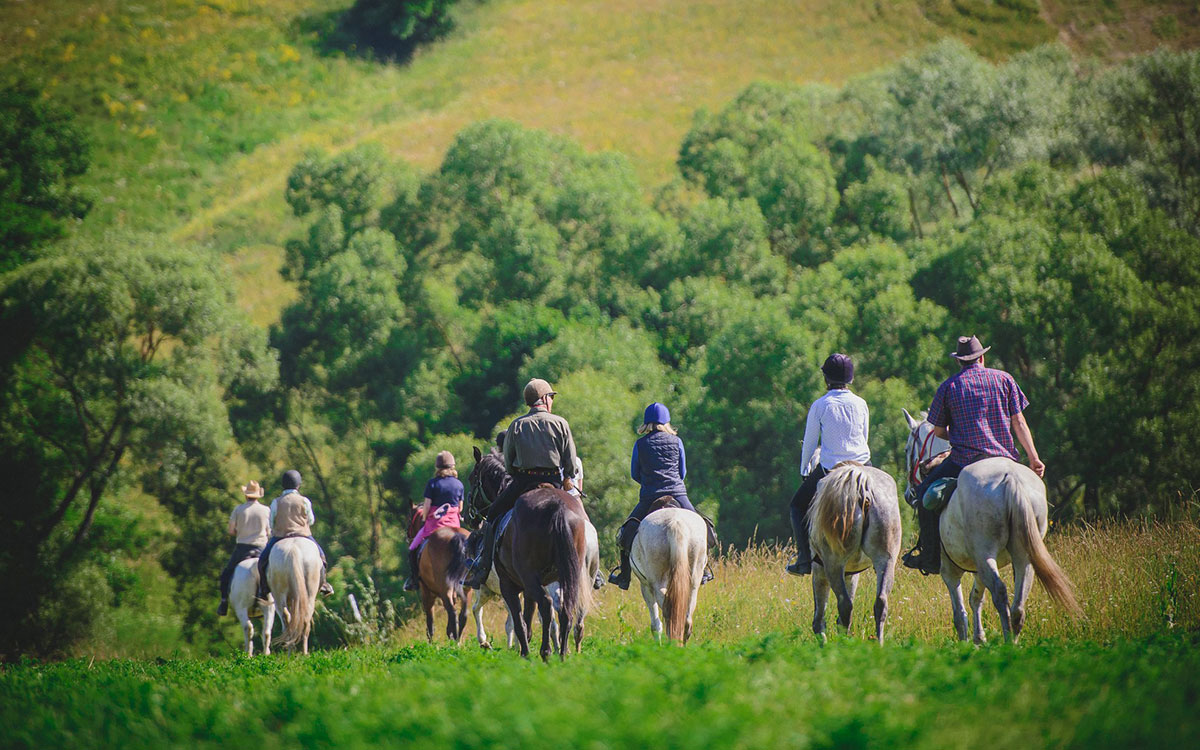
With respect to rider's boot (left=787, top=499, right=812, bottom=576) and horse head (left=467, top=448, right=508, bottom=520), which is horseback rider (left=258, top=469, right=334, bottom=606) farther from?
rider's boot (left=787, top=499, right=812, bottom=576)

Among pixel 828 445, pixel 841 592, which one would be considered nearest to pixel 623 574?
pixel 841 592

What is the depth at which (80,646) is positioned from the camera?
34.8 m

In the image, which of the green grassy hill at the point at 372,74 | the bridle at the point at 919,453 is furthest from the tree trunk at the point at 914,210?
the bridle at the point at 919,453

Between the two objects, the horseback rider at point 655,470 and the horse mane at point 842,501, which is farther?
the horseback rider at point 655,470

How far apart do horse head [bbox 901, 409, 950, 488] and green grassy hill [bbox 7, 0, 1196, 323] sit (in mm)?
45878

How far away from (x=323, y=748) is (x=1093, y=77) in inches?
1881

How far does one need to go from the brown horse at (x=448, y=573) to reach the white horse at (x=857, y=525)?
7145 mm

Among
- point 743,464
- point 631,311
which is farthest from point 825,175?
point 743,464

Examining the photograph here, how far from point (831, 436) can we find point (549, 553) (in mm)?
3381

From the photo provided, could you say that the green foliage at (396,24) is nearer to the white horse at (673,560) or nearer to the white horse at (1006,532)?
the white horse at (673,560)

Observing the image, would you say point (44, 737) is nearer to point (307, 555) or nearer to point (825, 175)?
point (307, 555)

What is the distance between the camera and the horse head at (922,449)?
12312mm

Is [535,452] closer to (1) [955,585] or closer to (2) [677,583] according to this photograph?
Result: (2) [677,583]

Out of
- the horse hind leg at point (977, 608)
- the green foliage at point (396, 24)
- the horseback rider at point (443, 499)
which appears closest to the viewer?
the horse hind leg at point (977, 608)
